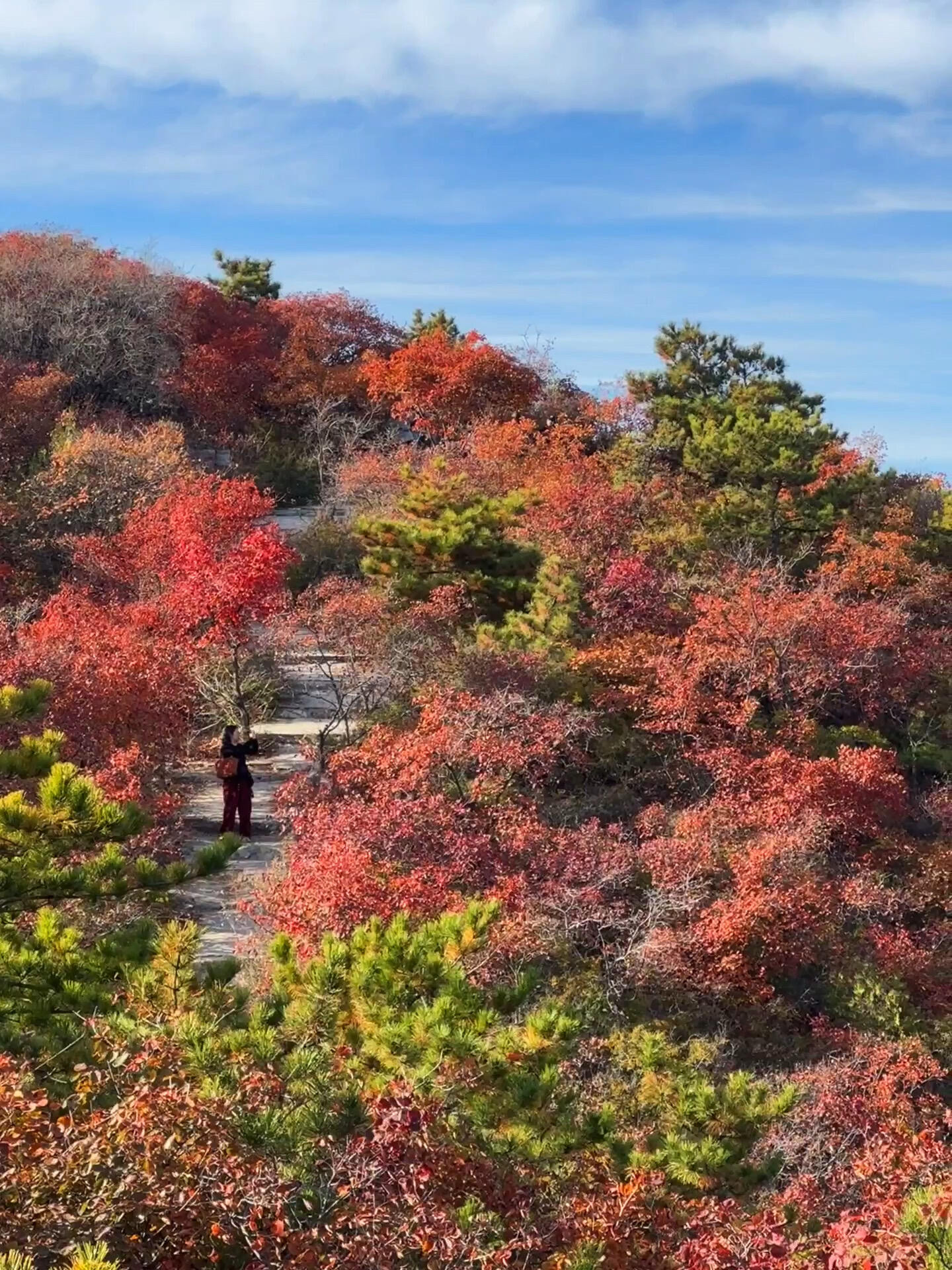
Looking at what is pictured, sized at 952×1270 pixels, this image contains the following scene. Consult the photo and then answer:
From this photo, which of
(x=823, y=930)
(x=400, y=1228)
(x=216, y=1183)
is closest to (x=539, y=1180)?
(x=400, y=1228)

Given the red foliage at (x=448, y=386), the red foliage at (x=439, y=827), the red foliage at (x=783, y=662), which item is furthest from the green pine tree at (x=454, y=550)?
the red foliage at (x=448, y=386)

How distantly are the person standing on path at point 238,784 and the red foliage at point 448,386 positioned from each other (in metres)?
22.4

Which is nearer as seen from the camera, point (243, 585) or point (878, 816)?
point (243, 585)

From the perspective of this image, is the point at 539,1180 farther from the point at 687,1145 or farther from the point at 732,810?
the point at 732,810

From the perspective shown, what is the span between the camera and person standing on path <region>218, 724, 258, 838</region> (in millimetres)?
15383

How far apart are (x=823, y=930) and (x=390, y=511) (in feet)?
52.2

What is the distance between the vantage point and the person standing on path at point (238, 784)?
15383 mm

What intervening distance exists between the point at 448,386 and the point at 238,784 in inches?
932

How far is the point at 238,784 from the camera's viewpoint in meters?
16.0

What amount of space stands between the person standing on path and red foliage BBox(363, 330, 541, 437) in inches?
880

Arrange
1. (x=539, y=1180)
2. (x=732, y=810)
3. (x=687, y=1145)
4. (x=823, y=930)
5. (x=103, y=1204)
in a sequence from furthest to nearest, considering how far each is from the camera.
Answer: (x=732, y=810) → (x=823, y=930) → (x=687, y=1145) → (x=539, y=1180) → (x=103, y=1204)

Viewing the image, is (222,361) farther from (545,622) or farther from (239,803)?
(239,803)

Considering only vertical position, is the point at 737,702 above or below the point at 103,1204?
above

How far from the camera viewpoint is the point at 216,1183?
5.67 m
